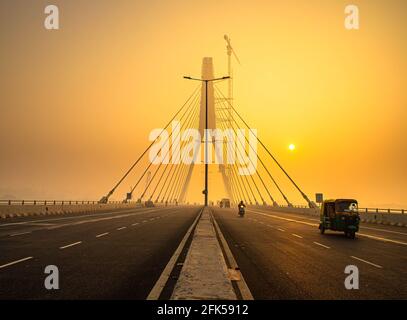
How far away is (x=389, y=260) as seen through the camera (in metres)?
13.3

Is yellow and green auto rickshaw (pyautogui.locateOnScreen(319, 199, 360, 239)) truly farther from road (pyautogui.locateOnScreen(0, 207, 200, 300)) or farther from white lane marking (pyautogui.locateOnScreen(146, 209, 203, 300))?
white lane marking (pyautogui.locateOnScreen(146, 209, 203, 300))

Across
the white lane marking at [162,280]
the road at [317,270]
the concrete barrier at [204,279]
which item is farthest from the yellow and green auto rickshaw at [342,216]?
the white lane marking at [162,280]

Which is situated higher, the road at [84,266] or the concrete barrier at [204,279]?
the concrete barrier at [204,279]

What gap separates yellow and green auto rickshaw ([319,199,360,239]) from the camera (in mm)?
22031

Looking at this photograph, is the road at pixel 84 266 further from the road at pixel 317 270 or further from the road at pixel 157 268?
the road at pixel 317 270

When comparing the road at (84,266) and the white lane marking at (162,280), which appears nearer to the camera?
the white lane marking at (162,280)

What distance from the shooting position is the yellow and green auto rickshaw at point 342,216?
72.3 ft

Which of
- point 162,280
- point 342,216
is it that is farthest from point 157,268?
point 342,216

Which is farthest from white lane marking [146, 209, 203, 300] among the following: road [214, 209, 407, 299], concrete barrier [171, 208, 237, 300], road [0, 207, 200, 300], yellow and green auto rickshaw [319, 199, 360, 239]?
yellow and green auto rickshaw [319, 199, 360, 239]
